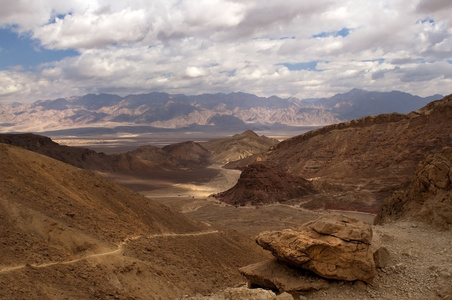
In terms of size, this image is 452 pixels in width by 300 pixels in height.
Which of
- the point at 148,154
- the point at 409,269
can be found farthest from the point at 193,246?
the point at 148,154

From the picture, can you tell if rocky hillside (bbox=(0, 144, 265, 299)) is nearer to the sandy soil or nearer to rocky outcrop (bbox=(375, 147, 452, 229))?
the sandy soil

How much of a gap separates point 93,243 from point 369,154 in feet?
122

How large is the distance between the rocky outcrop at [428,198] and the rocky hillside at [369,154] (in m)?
15.4

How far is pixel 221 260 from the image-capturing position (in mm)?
15727

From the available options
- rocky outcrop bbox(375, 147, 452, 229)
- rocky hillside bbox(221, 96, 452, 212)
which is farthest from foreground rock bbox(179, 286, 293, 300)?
rocky hillside bbox(221, 96, 452, 212)

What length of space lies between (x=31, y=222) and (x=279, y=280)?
24.9ft

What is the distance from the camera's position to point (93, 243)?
40.2ft

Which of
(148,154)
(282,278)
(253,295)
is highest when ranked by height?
(253,295)

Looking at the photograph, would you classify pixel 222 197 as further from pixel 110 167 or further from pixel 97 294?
pixel 97 294

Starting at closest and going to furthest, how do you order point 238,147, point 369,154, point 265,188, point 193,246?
point 193,246
point 265,188
point 369,154
point 238,147

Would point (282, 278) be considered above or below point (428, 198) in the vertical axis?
below

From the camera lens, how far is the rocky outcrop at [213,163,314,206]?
37969 millimetres

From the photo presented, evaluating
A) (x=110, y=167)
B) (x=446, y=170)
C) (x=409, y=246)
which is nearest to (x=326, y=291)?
(x=409, y=246)

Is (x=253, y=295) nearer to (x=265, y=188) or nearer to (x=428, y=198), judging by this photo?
(x=428, y=198)
